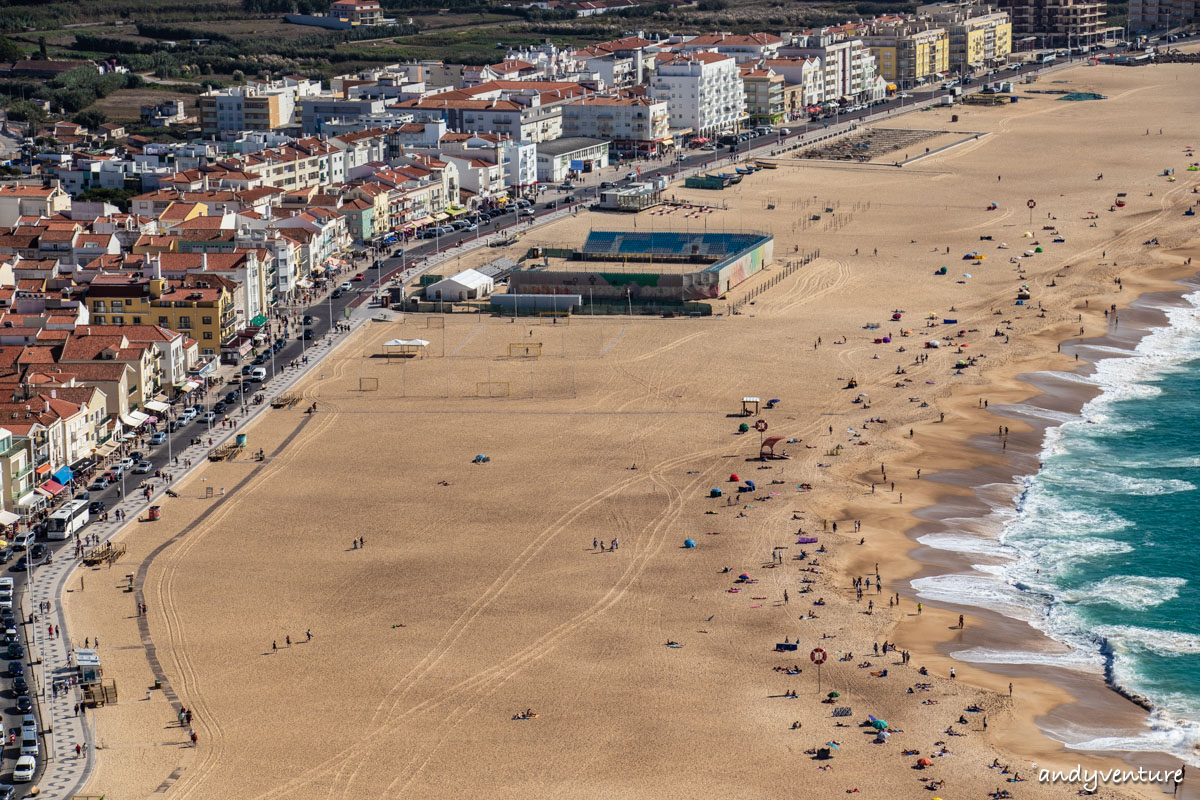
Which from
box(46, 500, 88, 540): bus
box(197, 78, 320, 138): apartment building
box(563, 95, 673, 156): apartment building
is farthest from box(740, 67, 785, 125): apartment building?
box(46, 500, 88, 540): bus

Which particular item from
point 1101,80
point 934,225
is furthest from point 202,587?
point 1101,80

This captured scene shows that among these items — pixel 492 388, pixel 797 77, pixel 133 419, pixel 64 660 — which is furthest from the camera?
pixel 797 77

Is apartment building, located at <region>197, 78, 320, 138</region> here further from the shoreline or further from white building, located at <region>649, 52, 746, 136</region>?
the shoreline

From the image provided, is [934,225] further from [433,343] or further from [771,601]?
[771,601]

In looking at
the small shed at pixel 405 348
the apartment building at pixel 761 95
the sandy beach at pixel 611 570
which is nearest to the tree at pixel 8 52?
the apartment building at pixel 761 95

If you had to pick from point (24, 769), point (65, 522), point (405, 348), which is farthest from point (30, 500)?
point (405, 348)

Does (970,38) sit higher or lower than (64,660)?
higher

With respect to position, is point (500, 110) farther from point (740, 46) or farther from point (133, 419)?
point (133, 419)

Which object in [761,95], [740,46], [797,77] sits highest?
[740,46]
